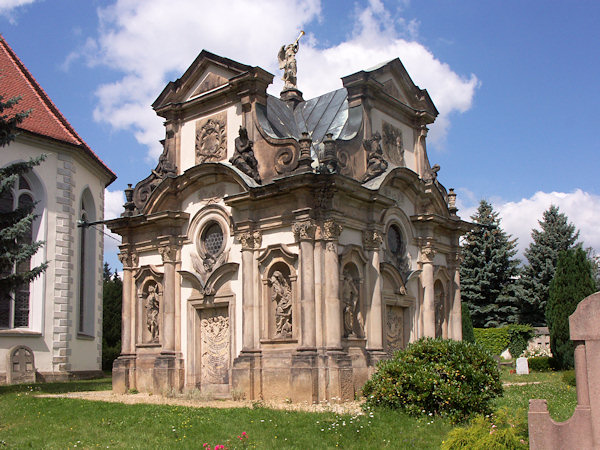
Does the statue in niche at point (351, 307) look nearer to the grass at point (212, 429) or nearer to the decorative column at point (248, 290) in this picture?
A: the decorative column at point (248, 290)

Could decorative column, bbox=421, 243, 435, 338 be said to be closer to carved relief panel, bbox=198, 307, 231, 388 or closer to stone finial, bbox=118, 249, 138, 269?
carved relief panel, bbox=198, 307, 231, 388

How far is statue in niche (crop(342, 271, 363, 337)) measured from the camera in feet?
57.6

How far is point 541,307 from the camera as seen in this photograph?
38.4 m

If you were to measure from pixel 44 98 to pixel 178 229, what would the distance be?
14.3 m

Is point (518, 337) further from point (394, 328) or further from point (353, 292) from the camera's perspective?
point (353, 292)

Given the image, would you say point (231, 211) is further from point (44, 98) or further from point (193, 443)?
point (44, 98)

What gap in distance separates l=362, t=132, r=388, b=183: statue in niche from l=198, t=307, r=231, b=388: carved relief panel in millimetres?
5481

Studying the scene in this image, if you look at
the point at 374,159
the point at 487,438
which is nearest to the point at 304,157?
the point at 374,159

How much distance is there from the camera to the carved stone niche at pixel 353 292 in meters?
17.5

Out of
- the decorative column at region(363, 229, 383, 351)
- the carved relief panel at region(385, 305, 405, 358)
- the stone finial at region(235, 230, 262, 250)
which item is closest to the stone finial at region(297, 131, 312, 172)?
the stone finial at region(235, 230, 262, 250)

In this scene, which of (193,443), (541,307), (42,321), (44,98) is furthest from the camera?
(541,307)

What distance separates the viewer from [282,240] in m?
17.8

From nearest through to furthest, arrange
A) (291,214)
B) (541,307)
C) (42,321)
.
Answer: (291,214) → (42,321) → (541,307)

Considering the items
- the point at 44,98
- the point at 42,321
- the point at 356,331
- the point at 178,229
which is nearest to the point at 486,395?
the point at 356,331
